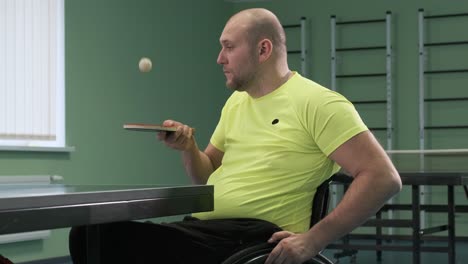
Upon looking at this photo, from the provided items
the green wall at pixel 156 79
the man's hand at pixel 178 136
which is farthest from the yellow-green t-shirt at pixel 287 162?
the green wall at pixel 156 79

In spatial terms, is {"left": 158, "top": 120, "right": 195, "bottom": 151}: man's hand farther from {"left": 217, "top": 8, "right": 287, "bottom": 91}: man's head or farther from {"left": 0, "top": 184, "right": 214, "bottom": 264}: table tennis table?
{"left": 0, "top": 184, "right": 214, "bottom": 264}: table tennis table

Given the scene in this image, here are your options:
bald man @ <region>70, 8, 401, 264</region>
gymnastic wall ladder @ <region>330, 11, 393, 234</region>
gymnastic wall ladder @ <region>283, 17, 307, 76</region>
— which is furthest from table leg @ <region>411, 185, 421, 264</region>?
gymnastic wall ladder @ <region>283, 17, 307, 76</region>

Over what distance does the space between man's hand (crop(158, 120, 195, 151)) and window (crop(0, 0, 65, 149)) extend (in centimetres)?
356

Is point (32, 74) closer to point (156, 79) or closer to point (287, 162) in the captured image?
point (156, 79)

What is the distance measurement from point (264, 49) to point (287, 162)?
31 cm

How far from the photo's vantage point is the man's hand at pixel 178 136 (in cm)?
190

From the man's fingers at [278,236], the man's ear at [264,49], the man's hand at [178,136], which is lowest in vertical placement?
the man's fingers at [278,236]

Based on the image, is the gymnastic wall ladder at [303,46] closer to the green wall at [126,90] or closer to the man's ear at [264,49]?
the green wall at [126,90]

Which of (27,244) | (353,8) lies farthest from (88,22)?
(353,8)

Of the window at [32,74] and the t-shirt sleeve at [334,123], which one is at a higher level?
the window at [32,74]

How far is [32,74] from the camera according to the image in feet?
18.1

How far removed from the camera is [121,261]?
5.79 feet

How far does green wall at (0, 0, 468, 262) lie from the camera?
5.94 m

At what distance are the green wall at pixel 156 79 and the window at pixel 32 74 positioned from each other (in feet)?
0.34
